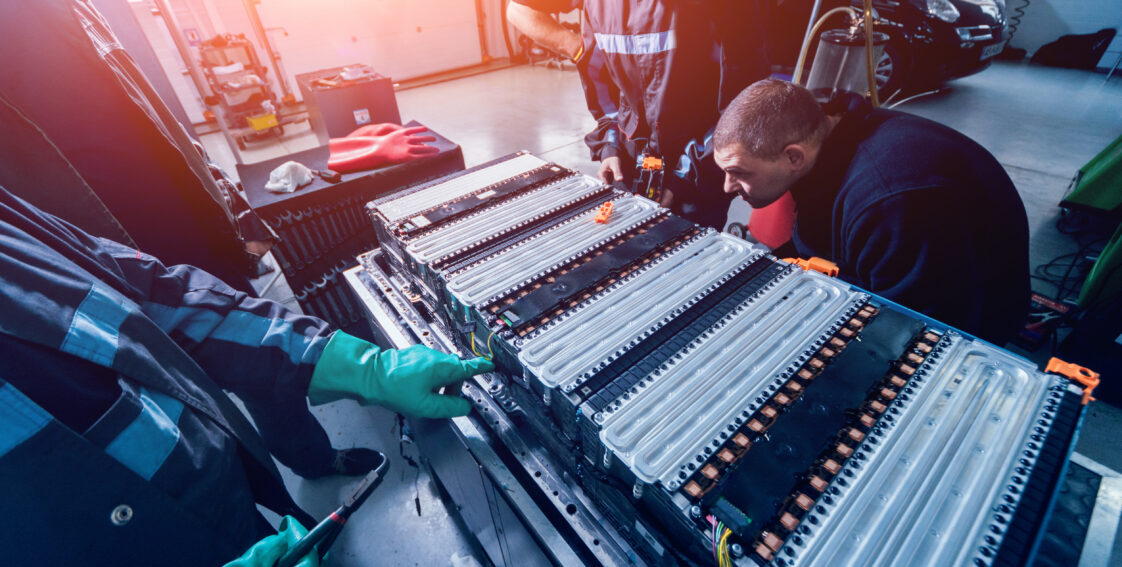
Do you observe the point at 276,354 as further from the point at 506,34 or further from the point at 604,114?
the point at 506,34

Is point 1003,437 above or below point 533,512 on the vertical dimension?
above

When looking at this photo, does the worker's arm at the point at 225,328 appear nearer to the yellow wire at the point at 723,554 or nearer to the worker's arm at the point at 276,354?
the worker's arm at the point at 276,354

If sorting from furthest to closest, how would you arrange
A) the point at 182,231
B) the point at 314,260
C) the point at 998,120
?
the point at 998,120 → the point at 314,260 → the point at 182,231

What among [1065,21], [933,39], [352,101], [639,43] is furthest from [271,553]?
[1065,21]

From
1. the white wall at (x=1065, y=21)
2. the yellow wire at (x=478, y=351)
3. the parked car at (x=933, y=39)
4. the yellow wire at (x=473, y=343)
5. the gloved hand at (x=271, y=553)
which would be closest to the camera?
the gloved hand at (x=271, y=553)

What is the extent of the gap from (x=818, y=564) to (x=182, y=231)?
2277 mm

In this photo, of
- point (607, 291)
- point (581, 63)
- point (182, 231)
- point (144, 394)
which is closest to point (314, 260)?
point (182, 231)

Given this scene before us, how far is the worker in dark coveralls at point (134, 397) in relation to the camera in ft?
2.47

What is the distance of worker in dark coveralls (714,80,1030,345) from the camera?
1263mm

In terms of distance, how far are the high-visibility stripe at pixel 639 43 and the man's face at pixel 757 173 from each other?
0.66m

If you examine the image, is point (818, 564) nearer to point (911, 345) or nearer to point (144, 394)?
point (911, 345)

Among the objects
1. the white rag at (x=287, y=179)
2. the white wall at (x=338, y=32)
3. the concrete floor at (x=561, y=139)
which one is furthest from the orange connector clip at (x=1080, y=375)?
the white wall at (x=338, y=32)

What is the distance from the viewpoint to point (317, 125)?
4984 mm

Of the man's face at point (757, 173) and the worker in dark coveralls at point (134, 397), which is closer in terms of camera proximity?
the worker in dark coveralls at point (134, 397)
